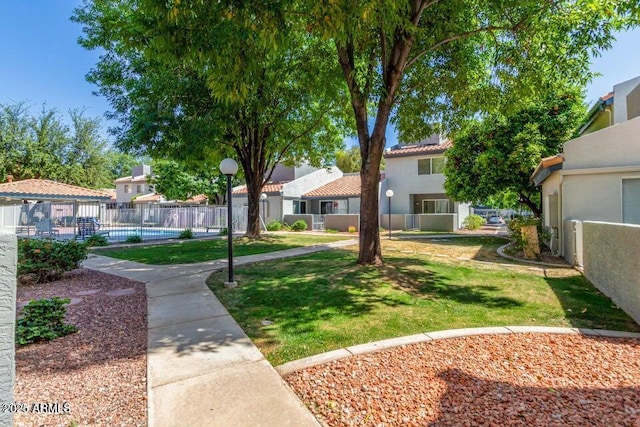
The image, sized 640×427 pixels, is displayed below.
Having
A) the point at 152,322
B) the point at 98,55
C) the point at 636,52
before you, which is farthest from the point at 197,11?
the point at 636,52

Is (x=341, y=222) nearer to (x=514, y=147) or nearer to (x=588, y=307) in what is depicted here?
(x=514, y=147)

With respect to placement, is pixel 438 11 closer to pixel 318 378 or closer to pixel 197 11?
pixel 197 11

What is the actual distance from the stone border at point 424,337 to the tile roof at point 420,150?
21.0 metres

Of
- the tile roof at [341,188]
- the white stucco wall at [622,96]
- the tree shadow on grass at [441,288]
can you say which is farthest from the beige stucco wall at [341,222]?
the tree shadow on grass at [441,288]

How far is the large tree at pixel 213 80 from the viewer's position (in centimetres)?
587

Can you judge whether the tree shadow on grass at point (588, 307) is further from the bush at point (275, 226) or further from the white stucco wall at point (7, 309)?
the bush at point (275, 226)

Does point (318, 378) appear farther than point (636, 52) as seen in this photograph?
No

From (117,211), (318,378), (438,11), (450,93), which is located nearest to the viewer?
(318,378)

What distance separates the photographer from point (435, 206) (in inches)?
1035

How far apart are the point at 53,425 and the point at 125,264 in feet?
28.0

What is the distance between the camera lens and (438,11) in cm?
834

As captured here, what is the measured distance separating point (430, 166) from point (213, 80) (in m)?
21.0

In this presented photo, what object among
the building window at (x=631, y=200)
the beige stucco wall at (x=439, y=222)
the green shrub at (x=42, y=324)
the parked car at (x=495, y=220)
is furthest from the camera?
the parked car at (x=495, y=220)

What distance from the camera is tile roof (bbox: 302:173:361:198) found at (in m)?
27.0
